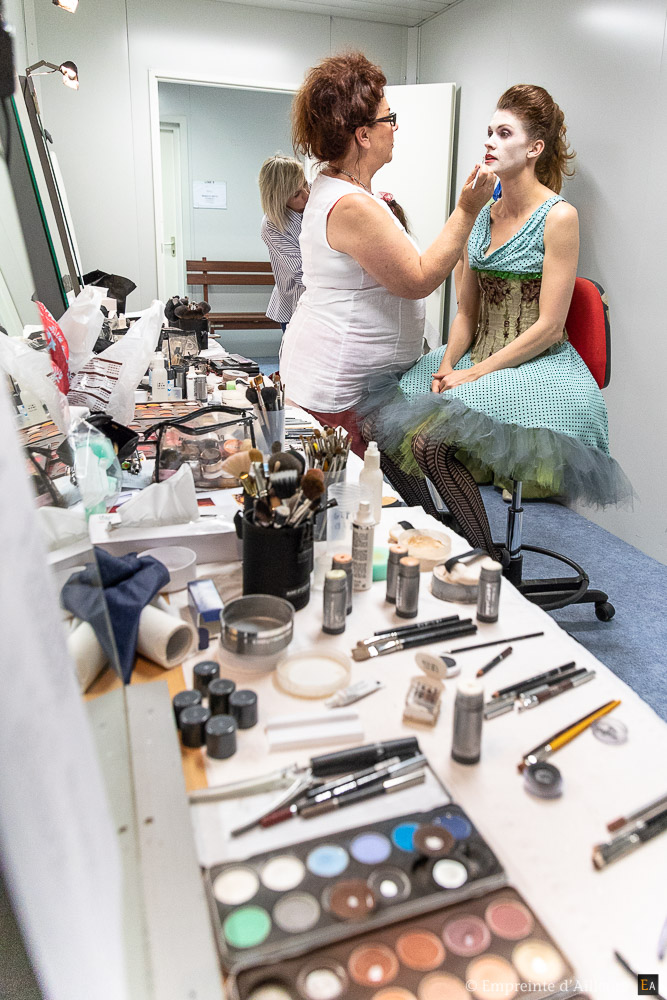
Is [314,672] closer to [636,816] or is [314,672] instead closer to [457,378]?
[636,816]

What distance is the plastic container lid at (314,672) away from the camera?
0.81 m

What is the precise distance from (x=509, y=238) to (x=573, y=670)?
62.1 inches

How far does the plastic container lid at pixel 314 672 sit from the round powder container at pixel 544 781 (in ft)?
0.74

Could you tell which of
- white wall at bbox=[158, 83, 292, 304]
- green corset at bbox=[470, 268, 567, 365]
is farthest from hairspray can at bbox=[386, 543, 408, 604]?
white wall at bbox=[158, 83, 292, 304]

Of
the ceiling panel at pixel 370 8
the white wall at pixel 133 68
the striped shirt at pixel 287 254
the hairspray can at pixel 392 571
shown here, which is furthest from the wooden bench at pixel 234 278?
the hairspray can at pixel 392 571

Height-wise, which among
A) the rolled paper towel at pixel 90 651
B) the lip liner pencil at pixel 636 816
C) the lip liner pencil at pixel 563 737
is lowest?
the lip liner pencil at pixel 636 816

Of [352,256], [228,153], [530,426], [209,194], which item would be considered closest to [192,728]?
[530,426]

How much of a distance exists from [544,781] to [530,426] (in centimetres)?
128

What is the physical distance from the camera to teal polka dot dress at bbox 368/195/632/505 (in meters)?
1.81

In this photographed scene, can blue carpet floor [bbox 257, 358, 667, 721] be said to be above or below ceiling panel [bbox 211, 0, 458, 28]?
below

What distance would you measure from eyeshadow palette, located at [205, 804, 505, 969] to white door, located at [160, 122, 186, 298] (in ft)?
20.9

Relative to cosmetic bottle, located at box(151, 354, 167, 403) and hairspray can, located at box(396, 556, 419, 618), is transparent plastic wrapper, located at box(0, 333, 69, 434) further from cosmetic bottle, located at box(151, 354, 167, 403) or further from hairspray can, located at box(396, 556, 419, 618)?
cosmetic bottle, located at box(151, 354, 167, 403)

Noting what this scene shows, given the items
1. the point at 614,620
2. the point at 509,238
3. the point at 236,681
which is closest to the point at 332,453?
the point at 236,681

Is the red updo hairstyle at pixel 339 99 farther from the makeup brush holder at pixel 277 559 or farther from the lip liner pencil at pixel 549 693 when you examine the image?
the lip liner pencil at pixel 549 693
